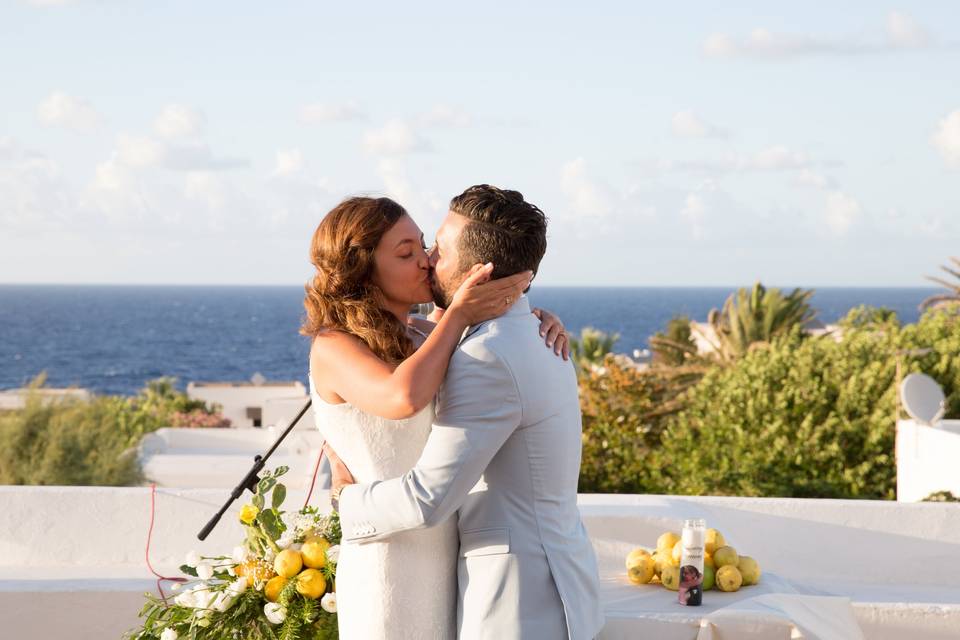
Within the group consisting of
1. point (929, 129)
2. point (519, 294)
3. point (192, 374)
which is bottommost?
point (192, 374)

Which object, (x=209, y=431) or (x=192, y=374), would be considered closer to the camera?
(x=209, y=431)

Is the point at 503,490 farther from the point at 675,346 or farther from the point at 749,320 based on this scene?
the point at 675,346

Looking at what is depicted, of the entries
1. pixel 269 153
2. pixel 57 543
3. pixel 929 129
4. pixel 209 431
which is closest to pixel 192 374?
pixel 269 153

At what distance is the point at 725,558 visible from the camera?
415 cm

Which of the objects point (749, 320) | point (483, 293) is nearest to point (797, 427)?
point (749, 320)

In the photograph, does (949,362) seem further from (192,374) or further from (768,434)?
(192,374)

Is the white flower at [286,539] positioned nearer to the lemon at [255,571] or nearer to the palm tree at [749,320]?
the lemon at [255,571]

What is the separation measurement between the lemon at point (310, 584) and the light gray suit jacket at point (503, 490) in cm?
74

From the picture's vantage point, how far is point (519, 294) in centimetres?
259

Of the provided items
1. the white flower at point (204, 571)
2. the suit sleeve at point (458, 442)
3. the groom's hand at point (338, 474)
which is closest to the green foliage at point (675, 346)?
the white flower at point (204, 571)

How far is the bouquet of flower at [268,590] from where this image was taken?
10.9ft

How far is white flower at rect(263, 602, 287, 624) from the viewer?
331cm

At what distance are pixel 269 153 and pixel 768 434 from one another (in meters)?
99.9

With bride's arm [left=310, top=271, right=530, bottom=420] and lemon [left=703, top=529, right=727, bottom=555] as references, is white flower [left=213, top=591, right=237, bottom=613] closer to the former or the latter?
bride's arm [left=310, top=271, right=530, bottom=420]
